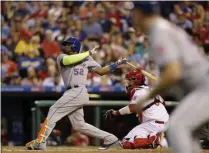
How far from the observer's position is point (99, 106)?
13.7m

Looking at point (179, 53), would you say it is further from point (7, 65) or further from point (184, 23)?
point (184, 23)

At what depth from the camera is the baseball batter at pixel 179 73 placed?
5.02 m

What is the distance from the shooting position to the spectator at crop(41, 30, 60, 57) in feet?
51.3

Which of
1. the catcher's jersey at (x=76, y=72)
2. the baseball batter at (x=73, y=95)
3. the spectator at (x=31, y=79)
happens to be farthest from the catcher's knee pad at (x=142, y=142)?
the spectator at (x=31, y=79)

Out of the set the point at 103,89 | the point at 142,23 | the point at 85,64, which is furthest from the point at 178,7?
the point at 142,23

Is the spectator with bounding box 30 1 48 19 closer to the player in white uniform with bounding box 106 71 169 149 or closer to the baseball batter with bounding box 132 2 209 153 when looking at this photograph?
the player in white uniform with bounding box 106 71 169 149

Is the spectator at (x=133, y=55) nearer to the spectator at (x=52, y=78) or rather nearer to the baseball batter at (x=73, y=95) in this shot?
the spectator at (x=52, y=78)

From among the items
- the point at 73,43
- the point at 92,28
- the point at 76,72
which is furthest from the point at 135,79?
the point at 92,28

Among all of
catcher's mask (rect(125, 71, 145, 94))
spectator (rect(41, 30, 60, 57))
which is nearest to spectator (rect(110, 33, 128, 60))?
spectator (rect(41, 30, 60, 57))

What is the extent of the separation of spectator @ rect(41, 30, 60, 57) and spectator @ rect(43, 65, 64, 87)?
944 mm

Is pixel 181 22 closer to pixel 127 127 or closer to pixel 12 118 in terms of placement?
pixel 127 127

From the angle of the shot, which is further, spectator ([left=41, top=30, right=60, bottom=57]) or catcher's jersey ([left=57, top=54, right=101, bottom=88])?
spectator ([left=41, top=30, right=60, bottom=57])

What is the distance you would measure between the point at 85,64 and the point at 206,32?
266 inches

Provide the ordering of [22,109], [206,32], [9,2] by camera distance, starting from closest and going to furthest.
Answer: [22,109]
[206,32]
[9,2]
